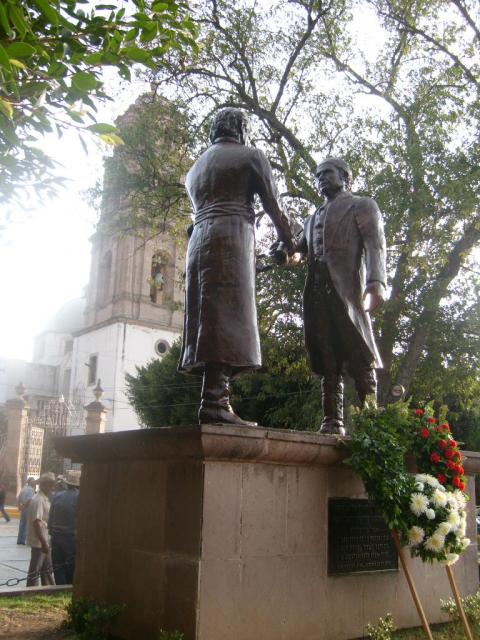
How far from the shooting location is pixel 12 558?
11844 millimetres

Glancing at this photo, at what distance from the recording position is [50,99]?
Result: 4348 mm

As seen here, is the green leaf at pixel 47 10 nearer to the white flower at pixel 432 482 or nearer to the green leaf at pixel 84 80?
the green leaf at pixel 84 80

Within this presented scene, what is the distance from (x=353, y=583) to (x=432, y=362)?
11.4m

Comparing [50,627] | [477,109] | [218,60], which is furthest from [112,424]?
[50,627]

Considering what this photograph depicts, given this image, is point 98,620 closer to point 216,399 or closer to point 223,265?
point 216,399

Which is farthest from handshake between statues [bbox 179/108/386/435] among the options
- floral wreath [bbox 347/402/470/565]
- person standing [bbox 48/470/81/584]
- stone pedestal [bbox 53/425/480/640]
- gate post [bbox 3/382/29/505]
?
gate post [bbox 3/382/29/505]

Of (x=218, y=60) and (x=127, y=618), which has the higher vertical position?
(x=218, y=60)

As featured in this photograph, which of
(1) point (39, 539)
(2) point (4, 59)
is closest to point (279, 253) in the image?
(2) point (4, 59)

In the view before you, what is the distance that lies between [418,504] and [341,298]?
177 cm

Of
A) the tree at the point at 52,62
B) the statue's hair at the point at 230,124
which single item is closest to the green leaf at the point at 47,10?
the tree at the point at 52,62

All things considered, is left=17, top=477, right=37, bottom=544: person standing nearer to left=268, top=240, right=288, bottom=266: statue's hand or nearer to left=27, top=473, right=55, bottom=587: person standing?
left=27, top=473, right=55, bottom=587: person standing

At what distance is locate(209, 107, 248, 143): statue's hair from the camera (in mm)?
5020

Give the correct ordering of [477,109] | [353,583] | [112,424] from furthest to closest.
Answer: [112,424] → [477,109] → [353,583]

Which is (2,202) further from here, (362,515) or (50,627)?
(362,515)
